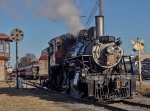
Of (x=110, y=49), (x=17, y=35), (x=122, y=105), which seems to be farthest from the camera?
(x=17, y=35)

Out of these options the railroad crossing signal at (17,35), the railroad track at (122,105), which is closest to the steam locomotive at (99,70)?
the railroad track at (122,105)

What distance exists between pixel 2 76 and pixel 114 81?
111 ft

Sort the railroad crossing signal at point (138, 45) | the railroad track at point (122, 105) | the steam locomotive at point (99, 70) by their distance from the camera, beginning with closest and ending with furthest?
the railroad track at point (122, 105) < the steam locomotive at point (99, 70) < the railroad crossing signal at point (138, 45)

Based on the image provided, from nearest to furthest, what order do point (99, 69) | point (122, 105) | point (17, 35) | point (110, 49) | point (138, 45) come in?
point (122, 105), point (110, 49), point (99, 69), point (138, 45), point (17, 35)

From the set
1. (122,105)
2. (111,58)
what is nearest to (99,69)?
(111,58)

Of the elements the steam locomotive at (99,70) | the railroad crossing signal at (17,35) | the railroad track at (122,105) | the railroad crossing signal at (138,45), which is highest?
the railroad crossing signal at (17,35)

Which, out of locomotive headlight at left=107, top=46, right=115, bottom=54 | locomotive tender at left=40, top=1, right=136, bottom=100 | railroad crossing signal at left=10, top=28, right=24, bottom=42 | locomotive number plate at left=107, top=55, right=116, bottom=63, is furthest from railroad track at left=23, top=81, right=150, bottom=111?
railroad crossing signal at left=10, top=28, right=24, bottom=42

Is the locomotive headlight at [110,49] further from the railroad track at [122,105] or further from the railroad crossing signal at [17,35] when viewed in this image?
the railroad crossing signal at [17,35]

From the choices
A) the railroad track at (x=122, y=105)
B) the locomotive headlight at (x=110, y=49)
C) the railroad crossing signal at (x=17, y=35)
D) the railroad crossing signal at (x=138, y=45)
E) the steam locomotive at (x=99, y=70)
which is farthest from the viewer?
the railroad crossing signal at (x=17, y=35)

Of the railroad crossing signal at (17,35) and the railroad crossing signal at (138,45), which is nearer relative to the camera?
the railroad crossing signal at (138,45)

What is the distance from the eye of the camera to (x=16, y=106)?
55.3 feet

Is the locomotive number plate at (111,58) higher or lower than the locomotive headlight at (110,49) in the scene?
lower

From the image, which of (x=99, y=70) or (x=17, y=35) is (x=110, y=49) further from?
(x=17, y=35)

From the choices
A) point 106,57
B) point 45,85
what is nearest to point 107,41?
point 106,57
